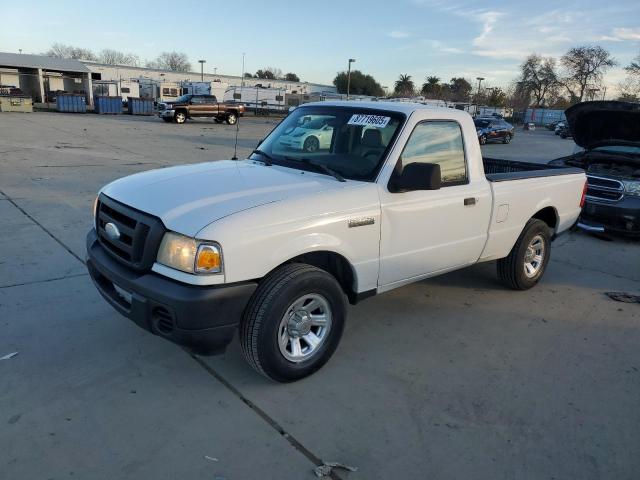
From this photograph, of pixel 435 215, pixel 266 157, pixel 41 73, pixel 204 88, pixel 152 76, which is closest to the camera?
pixel 435 215

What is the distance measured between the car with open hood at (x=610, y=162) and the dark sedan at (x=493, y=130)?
20.7 m

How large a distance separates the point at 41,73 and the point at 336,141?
2124 inches

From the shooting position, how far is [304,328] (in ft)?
11.1

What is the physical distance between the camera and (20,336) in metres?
3.77

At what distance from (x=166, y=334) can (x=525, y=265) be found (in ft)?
12.8

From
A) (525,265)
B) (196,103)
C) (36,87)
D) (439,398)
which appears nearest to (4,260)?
(439,398)

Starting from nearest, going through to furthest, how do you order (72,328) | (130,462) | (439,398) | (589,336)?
(130,462)
(439,398)
(72,328)
(589,336)

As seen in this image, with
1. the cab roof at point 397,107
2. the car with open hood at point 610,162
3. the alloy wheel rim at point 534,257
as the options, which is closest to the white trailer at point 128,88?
the car with open hood at point 610,162

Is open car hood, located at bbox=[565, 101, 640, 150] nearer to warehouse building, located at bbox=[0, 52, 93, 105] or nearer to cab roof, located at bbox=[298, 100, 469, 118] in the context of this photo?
cab roof, located at bbox=[298, 100, 469, 118]

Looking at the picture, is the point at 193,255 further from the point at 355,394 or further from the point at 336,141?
the point at 336,141

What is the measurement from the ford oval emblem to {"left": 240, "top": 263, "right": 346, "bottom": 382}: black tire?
100 centimetres

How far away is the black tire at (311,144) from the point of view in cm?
411

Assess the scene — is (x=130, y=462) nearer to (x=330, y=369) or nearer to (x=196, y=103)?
(x=330, y=369)

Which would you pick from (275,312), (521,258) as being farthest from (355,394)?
(521,258)
